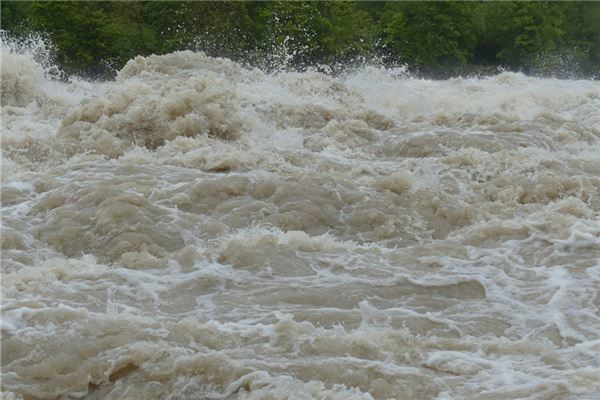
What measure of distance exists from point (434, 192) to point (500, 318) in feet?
9.40

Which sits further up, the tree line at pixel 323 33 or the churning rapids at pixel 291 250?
the tree line at pixel 323 33

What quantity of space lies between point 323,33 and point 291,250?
22265 mm

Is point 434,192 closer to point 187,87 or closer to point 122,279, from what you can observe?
point 122,279

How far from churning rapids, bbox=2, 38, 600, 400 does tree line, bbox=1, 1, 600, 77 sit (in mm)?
13507

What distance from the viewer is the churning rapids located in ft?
17.0

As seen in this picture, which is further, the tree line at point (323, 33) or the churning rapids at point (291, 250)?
the tree line at point (323, 33)

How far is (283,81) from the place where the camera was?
1488cm

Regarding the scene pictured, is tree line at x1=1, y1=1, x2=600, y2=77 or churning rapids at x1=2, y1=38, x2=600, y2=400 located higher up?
tree line at x1=1, y1=1, x2=600, y2=77

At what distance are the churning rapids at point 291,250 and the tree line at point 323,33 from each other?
1351cm

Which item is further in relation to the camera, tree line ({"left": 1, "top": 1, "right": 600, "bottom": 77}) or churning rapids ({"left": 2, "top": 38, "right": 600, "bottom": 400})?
tree line ({"left": 1, "top": 1, "right": 600, "bottom": 77})

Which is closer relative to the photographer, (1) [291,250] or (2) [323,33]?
(1) [291,250]

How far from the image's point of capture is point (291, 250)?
23.8 ft

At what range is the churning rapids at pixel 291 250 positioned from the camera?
5184 mm

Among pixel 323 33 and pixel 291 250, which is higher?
pixel 323 33
